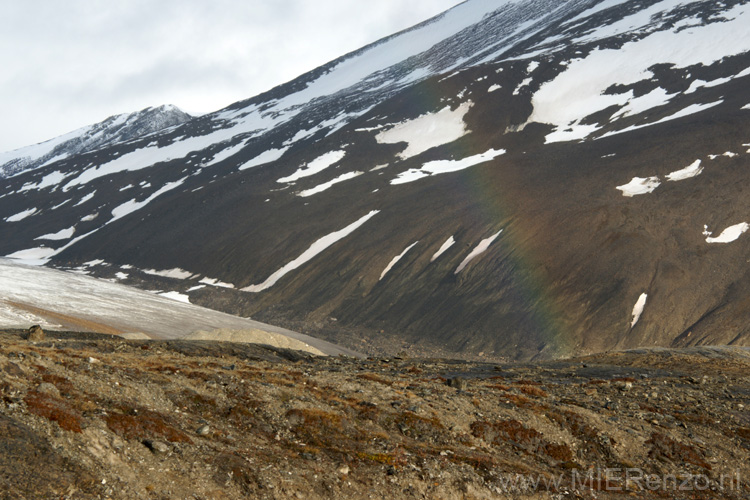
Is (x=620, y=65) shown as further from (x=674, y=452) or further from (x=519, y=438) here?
(x=519, y=438)

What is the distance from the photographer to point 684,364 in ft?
143

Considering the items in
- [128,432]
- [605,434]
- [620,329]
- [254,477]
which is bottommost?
[620,329]

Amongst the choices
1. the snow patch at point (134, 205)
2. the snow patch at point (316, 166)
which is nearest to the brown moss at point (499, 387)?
the snow patch at point (316, 166)

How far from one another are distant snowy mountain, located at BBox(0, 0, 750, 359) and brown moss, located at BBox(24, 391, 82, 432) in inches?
2473

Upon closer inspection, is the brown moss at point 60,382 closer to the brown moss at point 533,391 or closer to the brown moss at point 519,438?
the brown moss at point 519,438

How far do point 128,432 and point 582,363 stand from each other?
126ft

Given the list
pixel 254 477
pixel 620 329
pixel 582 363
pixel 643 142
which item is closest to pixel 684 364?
pixel 582 363

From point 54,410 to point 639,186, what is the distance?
3645 inches

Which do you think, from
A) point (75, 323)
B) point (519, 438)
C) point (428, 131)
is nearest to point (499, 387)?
point (519, 438)

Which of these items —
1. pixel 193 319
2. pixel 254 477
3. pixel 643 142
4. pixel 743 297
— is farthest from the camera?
pixel 643 142

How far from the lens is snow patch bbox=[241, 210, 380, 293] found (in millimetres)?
107125

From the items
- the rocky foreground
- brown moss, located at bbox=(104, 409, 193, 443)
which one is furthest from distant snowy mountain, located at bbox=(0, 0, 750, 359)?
brown moss, located at bbox=(104, 409, 193, 443)

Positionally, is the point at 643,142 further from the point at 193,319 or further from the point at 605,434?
the point at 605,434

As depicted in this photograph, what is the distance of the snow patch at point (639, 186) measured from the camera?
306ft
